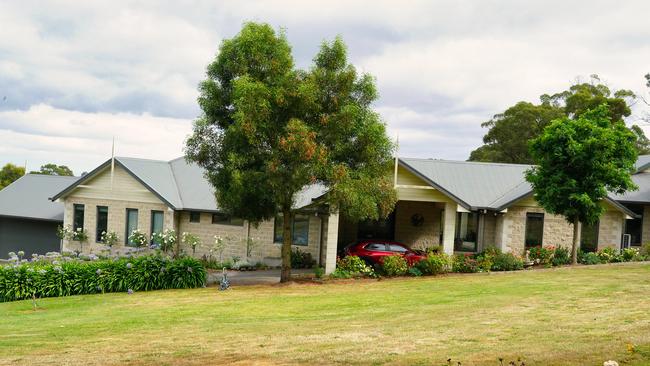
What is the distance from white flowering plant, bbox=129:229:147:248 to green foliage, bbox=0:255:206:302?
6830 millimetres

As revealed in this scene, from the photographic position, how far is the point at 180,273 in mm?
21906

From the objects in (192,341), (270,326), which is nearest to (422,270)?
(270,326)

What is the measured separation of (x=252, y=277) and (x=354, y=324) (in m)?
11.8

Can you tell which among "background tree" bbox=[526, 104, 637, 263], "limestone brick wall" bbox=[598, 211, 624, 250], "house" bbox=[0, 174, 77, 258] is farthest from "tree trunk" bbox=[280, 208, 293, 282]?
"house" bbox=[0, 174, 77, 258]

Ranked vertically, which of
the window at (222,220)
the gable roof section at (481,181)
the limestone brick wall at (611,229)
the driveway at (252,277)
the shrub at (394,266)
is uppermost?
the gable roof section at (481,181)

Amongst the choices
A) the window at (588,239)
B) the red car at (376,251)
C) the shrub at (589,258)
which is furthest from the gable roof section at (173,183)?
the window at (588,239)

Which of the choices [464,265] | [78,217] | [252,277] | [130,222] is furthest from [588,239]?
[78,217]

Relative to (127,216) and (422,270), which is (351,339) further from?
(127,216)

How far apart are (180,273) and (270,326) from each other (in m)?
Result: 8.94

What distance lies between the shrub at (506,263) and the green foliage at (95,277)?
36.7 feet

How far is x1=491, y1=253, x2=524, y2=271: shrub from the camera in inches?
973

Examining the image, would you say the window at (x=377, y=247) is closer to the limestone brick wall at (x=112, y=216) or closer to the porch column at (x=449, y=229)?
the porch column at (x=449, y=229)

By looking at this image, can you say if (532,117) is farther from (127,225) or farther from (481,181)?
(127,225)

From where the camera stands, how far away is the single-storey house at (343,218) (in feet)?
89.0
